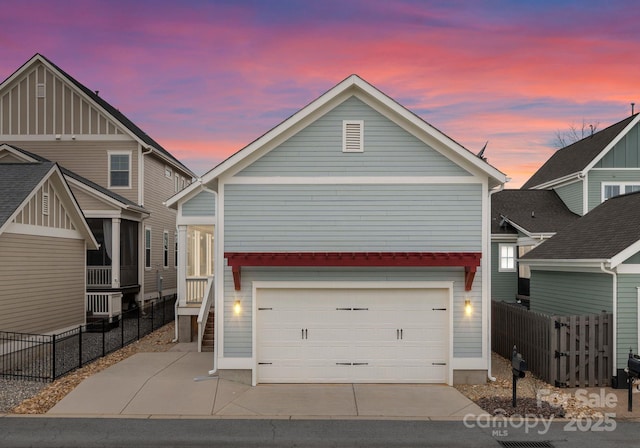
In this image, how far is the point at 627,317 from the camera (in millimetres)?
13125

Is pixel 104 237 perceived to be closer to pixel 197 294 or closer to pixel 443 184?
pixel 197 294

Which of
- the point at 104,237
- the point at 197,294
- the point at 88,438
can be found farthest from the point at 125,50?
the point at 88,438

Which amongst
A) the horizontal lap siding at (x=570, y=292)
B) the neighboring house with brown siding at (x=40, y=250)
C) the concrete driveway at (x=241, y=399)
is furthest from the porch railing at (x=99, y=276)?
the horizontal lap siding at (x=570, y=292)

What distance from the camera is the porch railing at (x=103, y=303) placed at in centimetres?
2272

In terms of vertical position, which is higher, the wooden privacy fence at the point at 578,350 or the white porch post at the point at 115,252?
the white porch post at the point at 115,252

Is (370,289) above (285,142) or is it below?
below

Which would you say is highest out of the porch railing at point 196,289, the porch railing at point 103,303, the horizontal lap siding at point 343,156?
the horizontal lap siding at point 343,156

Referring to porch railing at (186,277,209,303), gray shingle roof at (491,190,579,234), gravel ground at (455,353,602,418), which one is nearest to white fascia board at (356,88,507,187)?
gravel ground at (455,353,602,418)

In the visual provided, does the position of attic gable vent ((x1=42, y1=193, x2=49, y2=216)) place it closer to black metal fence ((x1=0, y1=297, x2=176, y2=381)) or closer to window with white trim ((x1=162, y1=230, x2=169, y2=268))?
black metal fence ((x1=0, y1=297, x2=176, y2=381))

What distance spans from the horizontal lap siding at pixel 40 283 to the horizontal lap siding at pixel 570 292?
1594 cm

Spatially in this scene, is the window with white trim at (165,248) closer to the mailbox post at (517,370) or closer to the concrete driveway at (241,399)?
the concrete driveway at (241,399)

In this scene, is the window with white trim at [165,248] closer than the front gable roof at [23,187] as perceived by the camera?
No

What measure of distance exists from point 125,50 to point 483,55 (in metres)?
16.5

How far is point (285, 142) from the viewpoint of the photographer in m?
13.6
